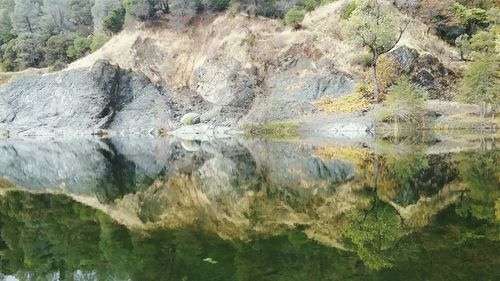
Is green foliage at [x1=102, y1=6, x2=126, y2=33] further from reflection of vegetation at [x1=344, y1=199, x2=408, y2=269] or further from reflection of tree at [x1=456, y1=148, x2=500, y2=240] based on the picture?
reflection of vegetation at [x1=344, y1=199, x2=408, y2=269]

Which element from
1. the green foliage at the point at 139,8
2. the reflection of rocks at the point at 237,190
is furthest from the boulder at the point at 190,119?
the reflection of rocks at the point at 237,190

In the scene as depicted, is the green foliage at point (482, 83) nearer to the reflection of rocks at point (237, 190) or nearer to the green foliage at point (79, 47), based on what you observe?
the reflection of rocks at point (237, 190)

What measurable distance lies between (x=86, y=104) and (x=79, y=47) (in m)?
19.5

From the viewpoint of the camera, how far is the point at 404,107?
1972 inches

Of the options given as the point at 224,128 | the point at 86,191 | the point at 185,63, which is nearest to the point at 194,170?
the point at 86,191

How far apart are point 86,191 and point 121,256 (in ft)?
37.0

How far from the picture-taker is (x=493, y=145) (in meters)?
31.1

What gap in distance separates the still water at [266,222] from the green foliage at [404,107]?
24.7 m

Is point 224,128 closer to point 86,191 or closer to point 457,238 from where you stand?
point 86,191

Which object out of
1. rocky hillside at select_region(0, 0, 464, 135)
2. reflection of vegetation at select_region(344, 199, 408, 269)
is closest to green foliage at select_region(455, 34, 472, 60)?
rocky hillside at select_region(0, 0, 464, 135)

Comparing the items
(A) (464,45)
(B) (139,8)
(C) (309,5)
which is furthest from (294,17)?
(B) (139,8)

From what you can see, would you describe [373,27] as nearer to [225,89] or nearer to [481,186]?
[225,89]

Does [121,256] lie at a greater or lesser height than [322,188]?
greater

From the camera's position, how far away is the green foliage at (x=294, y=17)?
234 ft
